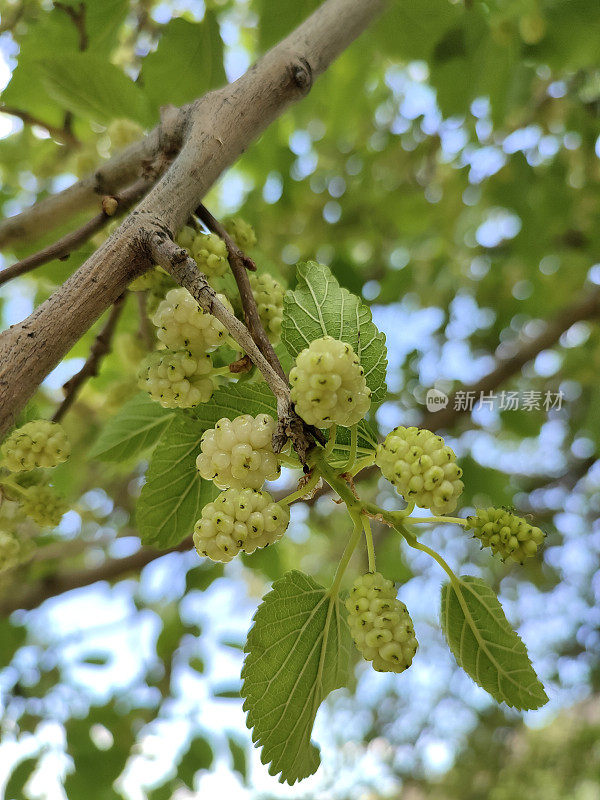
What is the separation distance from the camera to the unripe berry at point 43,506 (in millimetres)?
646

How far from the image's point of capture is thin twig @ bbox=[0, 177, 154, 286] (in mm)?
564

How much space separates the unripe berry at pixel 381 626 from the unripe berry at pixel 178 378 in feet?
0.63

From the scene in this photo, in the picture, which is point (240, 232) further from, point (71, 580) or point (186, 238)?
point (71, 580)

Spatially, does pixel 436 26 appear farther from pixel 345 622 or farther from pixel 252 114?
pixel 345 622

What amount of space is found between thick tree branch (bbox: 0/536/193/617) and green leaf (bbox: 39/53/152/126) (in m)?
0.80

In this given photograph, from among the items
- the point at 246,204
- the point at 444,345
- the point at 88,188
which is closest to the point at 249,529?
the point at 88,188

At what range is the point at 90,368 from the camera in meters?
0.79

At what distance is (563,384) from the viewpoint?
1968mm

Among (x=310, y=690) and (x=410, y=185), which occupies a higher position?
(x=310, y=690)

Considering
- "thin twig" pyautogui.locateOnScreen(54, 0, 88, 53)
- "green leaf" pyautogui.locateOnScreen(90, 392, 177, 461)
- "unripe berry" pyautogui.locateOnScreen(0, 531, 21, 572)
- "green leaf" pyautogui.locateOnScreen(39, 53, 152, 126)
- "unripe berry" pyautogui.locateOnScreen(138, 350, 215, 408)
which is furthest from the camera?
"thin twig" pyautogui.locateOnScreen(54, 0, 88, 53)

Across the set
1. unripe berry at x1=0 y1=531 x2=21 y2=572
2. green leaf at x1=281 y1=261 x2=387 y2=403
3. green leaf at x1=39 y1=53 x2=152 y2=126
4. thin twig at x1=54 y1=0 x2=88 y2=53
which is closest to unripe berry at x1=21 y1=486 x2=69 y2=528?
unripe berry at x1=0 y1=531 x2=21 y2=572

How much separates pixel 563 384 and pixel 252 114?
5.31ft

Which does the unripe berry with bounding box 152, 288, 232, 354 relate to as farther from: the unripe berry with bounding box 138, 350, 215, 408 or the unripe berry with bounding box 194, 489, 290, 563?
the unripe berry with bounding box 194, 489, 290, 563

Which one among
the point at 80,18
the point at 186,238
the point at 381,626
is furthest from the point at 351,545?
the point at 80,18
